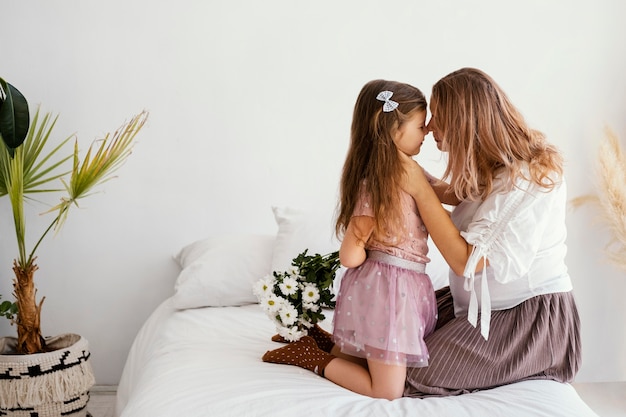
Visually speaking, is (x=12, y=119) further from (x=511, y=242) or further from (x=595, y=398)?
(x=595, y=398)

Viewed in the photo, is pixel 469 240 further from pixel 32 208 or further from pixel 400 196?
pixel 32 208

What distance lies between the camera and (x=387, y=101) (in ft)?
5.60

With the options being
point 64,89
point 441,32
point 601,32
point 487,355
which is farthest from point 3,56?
point 601,32

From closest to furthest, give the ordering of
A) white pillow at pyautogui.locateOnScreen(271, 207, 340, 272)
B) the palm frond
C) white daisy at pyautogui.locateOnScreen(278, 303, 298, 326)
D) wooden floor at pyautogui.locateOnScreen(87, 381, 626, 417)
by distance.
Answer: white daisy at pyautogui.locateOnScreen(278, 303, 298, 326), white pillow at pyautogui.locateOnScreen(271, 207, 340, 272), the palm frond, wooden floor at pyautogui.locateOnScreen(87, 381, 626, 417)

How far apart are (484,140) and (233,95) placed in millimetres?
1423

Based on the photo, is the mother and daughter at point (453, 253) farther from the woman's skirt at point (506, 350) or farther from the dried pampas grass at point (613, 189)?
the dried pampas grass at point (613, 189)

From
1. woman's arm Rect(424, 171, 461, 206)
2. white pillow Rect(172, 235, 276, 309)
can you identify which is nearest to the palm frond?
white pillow Rect(172, 235, 276, 309)

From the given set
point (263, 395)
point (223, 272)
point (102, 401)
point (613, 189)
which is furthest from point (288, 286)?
point (613, 189)

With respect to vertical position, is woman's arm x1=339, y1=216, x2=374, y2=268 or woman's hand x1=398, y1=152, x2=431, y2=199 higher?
woman's hand x1=398, y1=152, x2=431, y2=199

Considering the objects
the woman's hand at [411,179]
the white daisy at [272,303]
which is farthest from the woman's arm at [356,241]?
the white daisy at [272,303]

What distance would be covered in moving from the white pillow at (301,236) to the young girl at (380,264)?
0.61 m

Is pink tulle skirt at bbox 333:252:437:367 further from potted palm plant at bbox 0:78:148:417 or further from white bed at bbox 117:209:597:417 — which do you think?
potted palm plant at bbox 0:78:148:417

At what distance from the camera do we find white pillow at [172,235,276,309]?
8.18ft

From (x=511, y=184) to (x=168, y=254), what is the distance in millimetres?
1706
